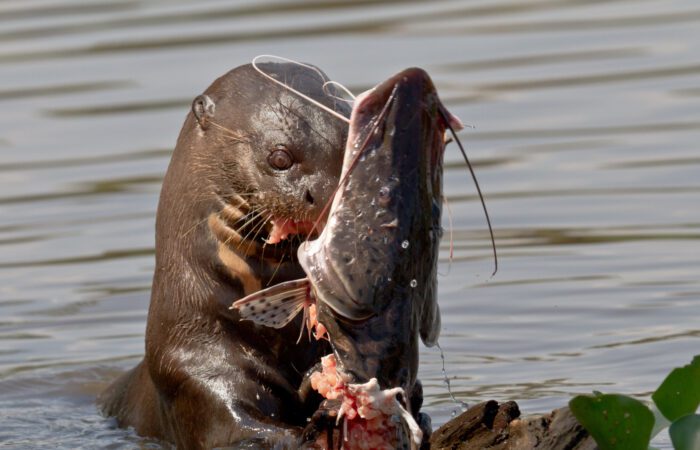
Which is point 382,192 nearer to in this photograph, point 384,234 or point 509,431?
point 384,234

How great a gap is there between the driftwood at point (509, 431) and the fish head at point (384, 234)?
1.58 ft

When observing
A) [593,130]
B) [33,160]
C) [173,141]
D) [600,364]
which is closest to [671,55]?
[593,130]

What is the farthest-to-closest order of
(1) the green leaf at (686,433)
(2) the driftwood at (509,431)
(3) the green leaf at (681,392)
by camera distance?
(2) the driftwood at (509,431)
(3) the green leaf at (681,392)
(1) the green leaf at (686,433)

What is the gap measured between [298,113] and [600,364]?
240cm

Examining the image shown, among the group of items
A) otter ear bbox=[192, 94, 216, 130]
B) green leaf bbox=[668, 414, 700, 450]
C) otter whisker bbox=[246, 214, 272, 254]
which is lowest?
green leaf bbox=[668, 414, 700, 450]

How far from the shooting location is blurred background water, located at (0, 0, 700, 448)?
8812 millimetres

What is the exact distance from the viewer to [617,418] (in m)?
5.26

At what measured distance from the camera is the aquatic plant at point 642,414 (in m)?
5.21

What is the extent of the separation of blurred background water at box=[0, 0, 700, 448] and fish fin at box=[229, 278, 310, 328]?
199cm

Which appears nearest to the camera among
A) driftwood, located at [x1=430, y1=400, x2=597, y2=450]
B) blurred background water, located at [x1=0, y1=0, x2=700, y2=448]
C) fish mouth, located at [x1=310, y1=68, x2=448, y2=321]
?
fish mouth, located at [x1=310, y1=68, x2=448, y2=321]

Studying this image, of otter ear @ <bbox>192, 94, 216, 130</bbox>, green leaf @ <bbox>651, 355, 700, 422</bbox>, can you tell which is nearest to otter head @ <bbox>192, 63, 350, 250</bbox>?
otter ear @ <bbox>192, 94, 216, 130</bbox>

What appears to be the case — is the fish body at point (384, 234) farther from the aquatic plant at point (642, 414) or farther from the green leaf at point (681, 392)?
the green leaf at point (681, 392)

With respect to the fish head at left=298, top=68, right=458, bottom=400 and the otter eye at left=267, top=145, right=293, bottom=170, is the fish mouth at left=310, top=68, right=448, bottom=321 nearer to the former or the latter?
the fish head at left=298, top=68, right=458, bottom=400

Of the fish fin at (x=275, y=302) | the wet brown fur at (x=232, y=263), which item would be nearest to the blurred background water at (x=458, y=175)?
the wet brown fur at (x=232, y=263)
